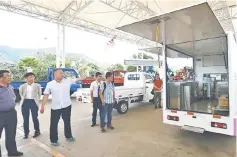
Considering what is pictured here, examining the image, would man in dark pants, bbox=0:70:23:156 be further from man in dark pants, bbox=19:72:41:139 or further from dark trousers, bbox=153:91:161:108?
dark trousers, bbox=153:91:161:108

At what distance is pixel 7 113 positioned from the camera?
3.46 metres

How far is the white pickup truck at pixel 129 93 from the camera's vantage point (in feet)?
23.5

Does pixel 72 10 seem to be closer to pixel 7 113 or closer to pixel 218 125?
pixel 7 113

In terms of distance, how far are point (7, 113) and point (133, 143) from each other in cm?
252

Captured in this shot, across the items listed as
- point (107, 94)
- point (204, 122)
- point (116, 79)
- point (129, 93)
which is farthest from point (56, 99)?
point (116, 79)

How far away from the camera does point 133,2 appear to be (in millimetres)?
12531

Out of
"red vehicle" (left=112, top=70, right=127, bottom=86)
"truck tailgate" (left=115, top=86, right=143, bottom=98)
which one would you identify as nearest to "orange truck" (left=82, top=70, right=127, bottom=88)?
"red vehicle" (left=112, top=70, right=127, bottom=86)

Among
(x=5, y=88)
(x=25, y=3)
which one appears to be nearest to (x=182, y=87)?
(x=5, y=88)

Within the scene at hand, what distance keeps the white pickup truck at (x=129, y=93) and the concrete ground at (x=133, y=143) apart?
1468 mm

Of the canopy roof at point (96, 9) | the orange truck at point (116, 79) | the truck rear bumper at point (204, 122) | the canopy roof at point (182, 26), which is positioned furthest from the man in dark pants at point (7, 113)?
the orange truck at point (116, 79)

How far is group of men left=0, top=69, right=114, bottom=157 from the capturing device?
3.48 metres

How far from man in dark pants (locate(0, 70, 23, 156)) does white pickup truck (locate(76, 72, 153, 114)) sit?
3.65 meters

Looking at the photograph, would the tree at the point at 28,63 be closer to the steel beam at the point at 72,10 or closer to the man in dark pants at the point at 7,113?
the steel beam at the point at 72,10

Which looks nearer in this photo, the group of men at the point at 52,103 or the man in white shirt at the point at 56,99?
the group of men at the point at 52,103
